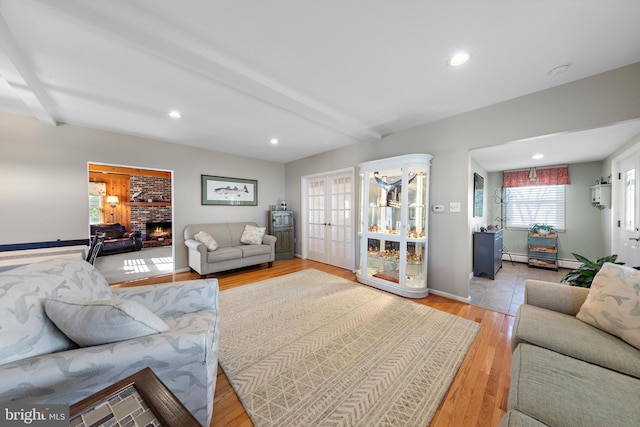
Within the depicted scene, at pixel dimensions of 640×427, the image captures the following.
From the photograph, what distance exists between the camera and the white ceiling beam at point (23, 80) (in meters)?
1.53

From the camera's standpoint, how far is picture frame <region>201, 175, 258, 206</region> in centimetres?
438

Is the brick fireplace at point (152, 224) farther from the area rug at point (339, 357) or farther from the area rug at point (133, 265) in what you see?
the area rug at point (339, 357)

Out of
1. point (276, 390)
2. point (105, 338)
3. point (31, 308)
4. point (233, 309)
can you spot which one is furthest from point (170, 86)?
point (276, 390)

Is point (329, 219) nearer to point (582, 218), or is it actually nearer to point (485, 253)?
point (485, 253)

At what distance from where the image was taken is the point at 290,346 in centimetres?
189

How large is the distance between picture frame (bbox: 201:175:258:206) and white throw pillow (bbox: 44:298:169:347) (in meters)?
3.57

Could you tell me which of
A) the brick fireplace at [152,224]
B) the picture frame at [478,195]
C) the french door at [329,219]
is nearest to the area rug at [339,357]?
the french door at [329,219]

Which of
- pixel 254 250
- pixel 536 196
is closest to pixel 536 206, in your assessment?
pixel 536 196

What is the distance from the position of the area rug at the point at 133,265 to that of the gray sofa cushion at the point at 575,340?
4833 mm

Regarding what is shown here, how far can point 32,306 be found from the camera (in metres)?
1.02

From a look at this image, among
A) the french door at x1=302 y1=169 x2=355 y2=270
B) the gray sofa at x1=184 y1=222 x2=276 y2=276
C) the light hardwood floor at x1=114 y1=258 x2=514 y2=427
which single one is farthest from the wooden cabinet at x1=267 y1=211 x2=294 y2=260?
the light hardwood floor at x1=114 y1=258 x2=514 y2=427

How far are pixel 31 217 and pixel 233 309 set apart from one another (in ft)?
9.96

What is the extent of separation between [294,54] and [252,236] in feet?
11.2

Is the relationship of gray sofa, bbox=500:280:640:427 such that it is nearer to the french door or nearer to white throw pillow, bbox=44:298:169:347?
white throw pillow, bbox=44:298:169:347
